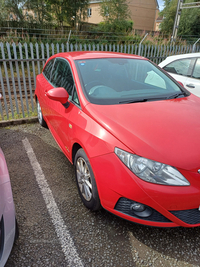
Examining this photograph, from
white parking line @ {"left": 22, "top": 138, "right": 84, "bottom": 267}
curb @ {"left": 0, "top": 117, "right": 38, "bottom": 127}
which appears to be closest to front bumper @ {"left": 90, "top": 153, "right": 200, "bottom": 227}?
white parking line @ {"left": 22, "top": 138, "right": 84, "bottom": 267}

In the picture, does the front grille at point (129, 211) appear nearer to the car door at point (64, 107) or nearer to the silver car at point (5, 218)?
the silver car at point (5, 218)

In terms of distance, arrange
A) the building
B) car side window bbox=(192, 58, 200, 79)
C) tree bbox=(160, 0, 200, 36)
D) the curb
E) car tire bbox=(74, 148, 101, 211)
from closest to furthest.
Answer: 1. car tire bbox=(74, 148, 101, 211)
2. car side window bbox=(192, 58, 200, 79)
3. the curb
4. tree bbox=(160, 0, 200, 36)
5. the building

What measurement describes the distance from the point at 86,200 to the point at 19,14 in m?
20.3

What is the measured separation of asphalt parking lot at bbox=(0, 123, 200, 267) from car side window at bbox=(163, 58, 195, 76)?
3.40 meters

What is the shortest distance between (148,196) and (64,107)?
1581 mm

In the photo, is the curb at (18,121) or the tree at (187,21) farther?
the tree at (187,21)

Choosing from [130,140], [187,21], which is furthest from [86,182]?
[187,21]

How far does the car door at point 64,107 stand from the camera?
8.32ft

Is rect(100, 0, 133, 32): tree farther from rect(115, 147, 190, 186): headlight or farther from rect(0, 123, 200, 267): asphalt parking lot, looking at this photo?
rect(115, 147, 190, 186): headlight

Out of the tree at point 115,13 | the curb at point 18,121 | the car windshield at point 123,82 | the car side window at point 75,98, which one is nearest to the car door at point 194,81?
the car windshield at point 123,82

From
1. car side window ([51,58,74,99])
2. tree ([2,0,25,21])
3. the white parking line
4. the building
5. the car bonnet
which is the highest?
the building

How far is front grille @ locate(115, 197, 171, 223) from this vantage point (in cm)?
174

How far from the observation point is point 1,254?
4.80 feet

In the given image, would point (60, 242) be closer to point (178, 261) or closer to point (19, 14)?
point (178, 261)
